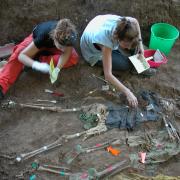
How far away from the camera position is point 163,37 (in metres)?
4.72

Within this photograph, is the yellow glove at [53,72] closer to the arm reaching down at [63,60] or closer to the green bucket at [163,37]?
the arm reaching down at [63,60]

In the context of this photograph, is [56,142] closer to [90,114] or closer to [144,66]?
[90,114]

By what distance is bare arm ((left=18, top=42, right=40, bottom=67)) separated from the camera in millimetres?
3984

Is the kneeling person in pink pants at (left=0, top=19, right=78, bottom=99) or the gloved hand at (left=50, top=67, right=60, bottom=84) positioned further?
the gloved hand at (left=50, top=67, right=60, bottom=84)

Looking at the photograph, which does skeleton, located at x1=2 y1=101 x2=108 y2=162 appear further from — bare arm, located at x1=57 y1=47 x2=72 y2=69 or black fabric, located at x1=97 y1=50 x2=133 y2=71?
black fabric, located at x1=97 y1=50 x2=133 y2=71

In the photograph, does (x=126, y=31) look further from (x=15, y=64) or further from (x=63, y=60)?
(x=15, y=64)

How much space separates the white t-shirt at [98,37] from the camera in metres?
3.76

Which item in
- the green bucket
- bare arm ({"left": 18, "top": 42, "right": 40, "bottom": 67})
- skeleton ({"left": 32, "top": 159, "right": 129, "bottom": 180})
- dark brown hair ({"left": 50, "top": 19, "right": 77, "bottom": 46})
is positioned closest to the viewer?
skeleton ({"left": 32, "top": 159, "right": 129, "bottom": 180})

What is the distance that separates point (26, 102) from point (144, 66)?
55.5 inches

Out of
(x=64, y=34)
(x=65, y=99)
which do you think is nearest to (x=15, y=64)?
(x=65, y=99)

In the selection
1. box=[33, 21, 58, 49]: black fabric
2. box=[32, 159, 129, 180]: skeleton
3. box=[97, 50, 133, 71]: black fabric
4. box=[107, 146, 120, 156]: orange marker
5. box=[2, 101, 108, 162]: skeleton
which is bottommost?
box=[32, 159, 129, 180]: skeleton

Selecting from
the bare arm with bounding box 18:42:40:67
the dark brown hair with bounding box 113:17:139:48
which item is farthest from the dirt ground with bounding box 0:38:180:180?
the dark brown hair with bounding box 113:17:139:48

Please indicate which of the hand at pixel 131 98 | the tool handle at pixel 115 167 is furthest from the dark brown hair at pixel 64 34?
the tool handle at pixel 115 167

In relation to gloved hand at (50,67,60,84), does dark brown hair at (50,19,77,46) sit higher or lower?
higher
